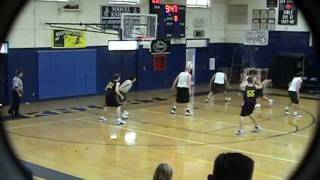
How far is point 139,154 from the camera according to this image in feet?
39.1

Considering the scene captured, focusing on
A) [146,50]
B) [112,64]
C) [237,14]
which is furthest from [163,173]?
[237,14]

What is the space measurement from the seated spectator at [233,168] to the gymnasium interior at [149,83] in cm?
468

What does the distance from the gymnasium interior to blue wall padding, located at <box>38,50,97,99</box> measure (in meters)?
0.05

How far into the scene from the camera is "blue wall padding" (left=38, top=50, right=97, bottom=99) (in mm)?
21000

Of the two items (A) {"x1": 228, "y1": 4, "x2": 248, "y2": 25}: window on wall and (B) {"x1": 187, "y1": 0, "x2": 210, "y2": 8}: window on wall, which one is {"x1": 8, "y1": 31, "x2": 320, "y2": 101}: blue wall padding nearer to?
(A) {"x1": 228, "y1": 4, "x2": 248, "y2": 25}: window on wall

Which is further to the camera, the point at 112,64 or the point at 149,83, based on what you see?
the point at 149,83

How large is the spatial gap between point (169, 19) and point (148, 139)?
1315cm

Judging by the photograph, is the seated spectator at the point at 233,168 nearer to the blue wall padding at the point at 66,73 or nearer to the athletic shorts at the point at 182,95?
the athletic shorts at the point at 182,95

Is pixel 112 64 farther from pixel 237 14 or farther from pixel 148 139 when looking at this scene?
pixel 148 139

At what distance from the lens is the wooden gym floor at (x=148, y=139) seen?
1080 cm

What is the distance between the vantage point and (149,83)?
83.8ft

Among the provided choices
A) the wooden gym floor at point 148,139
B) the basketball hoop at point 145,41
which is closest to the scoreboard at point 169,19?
the basketball hoop at point 145,41

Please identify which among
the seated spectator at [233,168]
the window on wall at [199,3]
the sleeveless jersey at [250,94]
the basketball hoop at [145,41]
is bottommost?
the sleeveless jersey at [250,94]

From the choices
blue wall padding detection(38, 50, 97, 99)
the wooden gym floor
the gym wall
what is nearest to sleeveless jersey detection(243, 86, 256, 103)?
the wooden gym floor
